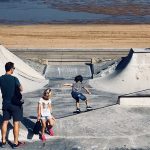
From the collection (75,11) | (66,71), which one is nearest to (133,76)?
(66,71)

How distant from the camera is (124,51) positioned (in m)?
23.8

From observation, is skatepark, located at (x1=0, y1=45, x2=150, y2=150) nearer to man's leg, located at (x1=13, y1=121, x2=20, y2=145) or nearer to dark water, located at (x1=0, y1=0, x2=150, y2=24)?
man's leg, located at (x1=13, y1=121, x2=20, y2=145)

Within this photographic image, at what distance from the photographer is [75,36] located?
33.0 metres

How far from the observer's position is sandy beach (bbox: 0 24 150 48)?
3048cm

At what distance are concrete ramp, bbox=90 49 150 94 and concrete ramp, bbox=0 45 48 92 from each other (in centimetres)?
212

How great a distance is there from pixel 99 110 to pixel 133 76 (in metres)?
4.68

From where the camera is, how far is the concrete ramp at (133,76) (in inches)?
685

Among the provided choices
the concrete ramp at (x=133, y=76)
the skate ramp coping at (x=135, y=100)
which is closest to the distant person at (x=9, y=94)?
the skate ramp coping at (x=135, y=100)

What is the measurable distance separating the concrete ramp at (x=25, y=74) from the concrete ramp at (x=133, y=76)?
6.97 feet

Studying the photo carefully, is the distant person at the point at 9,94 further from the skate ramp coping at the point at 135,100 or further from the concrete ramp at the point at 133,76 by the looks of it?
the concrete ramp at the point at 133,76

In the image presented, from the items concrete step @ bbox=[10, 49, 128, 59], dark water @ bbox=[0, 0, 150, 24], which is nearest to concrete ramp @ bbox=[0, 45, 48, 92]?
concrete step @ bbox=[10, 49, 128, 59]

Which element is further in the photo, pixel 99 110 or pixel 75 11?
pixel 75 11

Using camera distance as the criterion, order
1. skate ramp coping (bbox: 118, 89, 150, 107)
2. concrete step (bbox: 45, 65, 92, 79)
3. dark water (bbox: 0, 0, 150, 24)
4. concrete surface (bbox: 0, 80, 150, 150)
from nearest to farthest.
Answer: concrete surface (bbox: 0, 80, 150, 150) < skate ramp coping (bbox: 118, 89, 150, 107) < concrete step (bbox: 45, 65, 92, 79) < dark water (bbox: 0, 0, 150, 24)

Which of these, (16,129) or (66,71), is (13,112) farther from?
(66,71)
